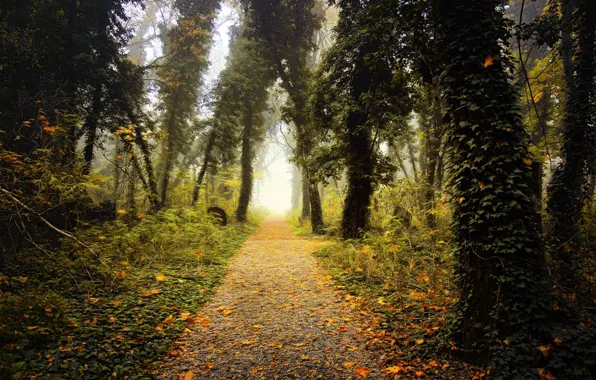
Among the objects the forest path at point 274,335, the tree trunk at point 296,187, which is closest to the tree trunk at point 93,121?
the forest path at point 274,335

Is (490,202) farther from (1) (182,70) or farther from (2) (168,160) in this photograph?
(1) (182,70)

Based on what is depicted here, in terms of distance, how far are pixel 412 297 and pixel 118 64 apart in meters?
12.4

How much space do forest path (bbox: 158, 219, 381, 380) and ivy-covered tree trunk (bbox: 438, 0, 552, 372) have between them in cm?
151

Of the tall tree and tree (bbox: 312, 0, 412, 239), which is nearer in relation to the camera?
tree (bbox: 312, 0, 412, 239)

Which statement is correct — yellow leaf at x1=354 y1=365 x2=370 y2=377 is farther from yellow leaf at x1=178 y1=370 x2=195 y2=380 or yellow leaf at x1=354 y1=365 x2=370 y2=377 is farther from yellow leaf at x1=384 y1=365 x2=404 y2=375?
yellow leaf at x1=178 y1=370 x2=195 y2=380

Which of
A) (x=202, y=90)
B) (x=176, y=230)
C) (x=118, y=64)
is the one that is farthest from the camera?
(x=202, y=90)

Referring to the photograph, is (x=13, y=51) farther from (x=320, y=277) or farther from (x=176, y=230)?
(x=320, y=277)

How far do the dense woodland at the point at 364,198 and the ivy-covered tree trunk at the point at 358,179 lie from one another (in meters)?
0.07

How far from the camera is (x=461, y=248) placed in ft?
12.2

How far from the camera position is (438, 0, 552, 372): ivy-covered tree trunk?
119 inches

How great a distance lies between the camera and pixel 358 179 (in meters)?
9.77

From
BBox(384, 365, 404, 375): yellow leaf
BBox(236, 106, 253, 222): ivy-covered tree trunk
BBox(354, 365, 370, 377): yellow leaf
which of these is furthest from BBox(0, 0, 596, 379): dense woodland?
BBox(236, 106, 253, 222): ivy-covered tree trunk

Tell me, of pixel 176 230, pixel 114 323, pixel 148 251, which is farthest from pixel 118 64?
pixel 114 323

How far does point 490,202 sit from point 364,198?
6.44 m
